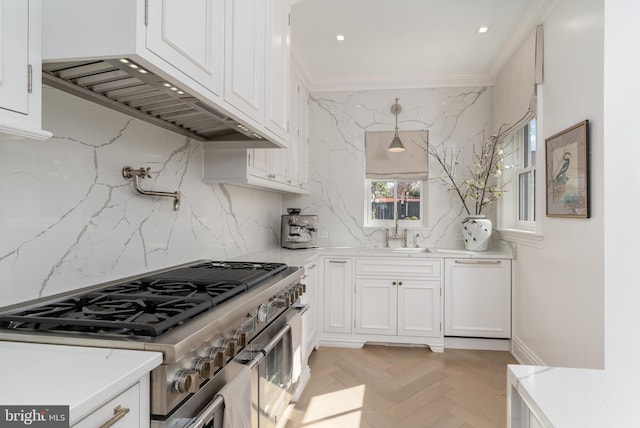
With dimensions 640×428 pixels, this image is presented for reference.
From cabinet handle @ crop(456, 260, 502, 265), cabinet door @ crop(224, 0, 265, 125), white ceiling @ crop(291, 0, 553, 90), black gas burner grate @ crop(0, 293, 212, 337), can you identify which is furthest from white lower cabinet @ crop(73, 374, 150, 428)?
cabinet handle @ crop(456, 260, 502, 265)

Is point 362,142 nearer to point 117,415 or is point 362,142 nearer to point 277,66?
point 277,66

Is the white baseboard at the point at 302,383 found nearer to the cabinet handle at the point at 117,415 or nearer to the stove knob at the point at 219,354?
the stove knob at the point at 219,354

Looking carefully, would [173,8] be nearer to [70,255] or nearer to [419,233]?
[70,255]

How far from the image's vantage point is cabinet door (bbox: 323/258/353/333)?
3543 millimetres

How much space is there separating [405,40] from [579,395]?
3.01m

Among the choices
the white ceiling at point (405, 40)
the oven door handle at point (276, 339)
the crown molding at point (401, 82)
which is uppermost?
the white ceiling at point (405, 40)

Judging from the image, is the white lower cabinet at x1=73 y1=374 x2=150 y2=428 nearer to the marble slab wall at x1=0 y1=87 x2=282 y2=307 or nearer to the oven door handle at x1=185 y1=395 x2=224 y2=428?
the oven door handle at x1=185 y1=395 x2=224 y2=428

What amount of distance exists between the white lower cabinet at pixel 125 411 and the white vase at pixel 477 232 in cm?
329

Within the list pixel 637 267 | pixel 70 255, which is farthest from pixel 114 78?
pixel 637 267

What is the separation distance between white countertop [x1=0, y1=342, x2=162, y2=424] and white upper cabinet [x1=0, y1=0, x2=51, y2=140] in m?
0.51

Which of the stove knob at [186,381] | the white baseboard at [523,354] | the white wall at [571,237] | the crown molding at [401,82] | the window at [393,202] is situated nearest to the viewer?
the stove knob at [186,381]

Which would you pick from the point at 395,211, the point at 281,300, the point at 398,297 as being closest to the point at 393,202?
the point at 395,211

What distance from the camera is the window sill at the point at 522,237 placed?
2.75m

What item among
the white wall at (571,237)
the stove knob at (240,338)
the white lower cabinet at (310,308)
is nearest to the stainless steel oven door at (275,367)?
the stove knob at (240,338)
